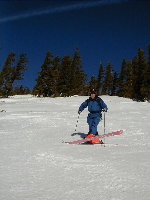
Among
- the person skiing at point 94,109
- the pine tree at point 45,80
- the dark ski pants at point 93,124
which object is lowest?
the dark ski pants at point 93,124

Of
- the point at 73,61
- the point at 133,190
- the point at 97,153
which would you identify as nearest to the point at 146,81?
the point at 73,61

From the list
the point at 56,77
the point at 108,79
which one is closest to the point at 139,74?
the point at 56,77

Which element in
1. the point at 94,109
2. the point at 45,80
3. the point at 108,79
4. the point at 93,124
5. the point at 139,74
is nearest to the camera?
the point at 93,124

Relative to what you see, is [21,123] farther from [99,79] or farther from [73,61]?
[99,79]

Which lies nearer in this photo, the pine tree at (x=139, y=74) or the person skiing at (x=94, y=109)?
the person skiing at (x=94, y=109)

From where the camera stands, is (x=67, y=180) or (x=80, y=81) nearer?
(x=67, y=180)

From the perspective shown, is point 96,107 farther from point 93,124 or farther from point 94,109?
point 93,124

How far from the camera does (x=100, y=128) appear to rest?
13156 millimetres

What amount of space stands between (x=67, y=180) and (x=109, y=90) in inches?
3278

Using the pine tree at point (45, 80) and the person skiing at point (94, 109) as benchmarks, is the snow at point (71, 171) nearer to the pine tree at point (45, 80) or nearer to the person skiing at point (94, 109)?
the person skiing at point (94, 109)

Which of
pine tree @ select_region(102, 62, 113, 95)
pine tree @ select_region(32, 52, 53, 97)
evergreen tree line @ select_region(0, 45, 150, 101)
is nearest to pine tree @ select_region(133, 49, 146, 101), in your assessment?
evergreen tree line @ select_region(0, 45, 150, 101)

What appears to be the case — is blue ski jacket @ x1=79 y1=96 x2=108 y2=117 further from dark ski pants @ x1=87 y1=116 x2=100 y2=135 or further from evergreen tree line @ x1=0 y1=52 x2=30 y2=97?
evergreen tree line @ x1=0 y1=52 x2=30 y2=97

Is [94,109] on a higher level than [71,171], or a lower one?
higher

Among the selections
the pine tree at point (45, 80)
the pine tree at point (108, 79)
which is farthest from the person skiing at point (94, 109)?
the pine tree at point (108, 79)
